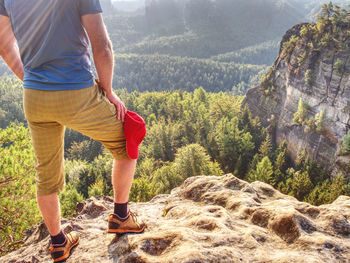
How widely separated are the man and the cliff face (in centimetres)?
3302

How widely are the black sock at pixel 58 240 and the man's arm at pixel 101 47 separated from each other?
1.98 metres

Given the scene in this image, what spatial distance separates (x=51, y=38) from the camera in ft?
9.32

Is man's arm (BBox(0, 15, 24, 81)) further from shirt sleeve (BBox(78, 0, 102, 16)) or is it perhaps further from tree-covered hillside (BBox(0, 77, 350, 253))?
tree-covered hillside (BBox(0, 77, 350, 253))

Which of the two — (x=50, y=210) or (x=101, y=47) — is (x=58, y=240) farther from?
(x=101, y=47)

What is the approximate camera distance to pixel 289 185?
31.1 metres

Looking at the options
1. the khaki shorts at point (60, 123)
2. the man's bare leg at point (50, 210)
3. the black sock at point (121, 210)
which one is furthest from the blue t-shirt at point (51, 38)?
the black sock at point (121, 210)

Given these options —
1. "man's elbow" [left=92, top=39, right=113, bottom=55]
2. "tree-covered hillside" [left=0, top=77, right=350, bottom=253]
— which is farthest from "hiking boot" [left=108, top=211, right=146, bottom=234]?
"tree-covered hillside" [left=0, top=77, right=350, bottom=253]

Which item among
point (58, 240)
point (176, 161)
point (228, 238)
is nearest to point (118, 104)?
point (58, 240)

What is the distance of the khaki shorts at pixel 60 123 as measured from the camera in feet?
9.85

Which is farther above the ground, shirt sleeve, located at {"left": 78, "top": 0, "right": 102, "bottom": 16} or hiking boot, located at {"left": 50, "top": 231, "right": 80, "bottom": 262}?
shirt sleeve, located at {"left": 78, "top": 0, "right": 102, "bottom": 16}

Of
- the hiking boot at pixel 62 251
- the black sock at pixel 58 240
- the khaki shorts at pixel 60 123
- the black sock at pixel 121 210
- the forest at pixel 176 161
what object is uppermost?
the khaki shorts at pixel 60 123

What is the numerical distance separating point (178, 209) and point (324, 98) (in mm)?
34023

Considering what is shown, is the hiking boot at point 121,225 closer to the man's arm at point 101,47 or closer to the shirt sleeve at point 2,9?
the man's arm at point 101,47

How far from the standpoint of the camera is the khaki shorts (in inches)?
118
